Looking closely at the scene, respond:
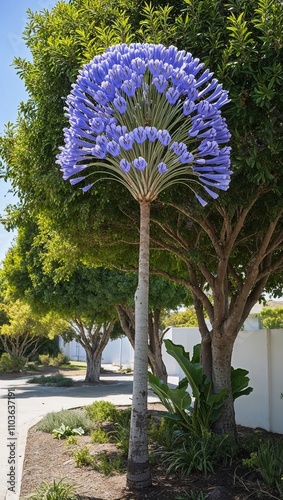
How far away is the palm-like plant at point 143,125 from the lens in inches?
205

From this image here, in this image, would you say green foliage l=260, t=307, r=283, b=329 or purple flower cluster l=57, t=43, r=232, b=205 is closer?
purple flower cluster l=57, t=43, r=232, b=205

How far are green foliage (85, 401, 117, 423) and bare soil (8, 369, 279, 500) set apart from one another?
103 inches

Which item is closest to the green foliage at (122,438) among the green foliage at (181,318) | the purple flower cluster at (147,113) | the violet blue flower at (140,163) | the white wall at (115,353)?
the purple flower cluster at (147,113)

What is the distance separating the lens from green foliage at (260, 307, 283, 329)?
25.5 metres

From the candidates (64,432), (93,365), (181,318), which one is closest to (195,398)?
(64,432)

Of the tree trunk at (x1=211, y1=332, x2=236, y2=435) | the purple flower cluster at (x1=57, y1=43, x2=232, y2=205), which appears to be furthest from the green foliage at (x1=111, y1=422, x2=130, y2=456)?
the purple flower cluster at (x1=57, y1=43, x2=232, y2=205)

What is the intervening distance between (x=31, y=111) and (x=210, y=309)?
4.24 meters

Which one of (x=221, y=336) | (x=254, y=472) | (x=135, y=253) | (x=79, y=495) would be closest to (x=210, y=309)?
(x=221, y=336)

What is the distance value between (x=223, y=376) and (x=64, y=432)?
3036 mm

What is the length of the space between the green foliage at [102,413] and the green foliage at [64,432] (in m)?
1.03

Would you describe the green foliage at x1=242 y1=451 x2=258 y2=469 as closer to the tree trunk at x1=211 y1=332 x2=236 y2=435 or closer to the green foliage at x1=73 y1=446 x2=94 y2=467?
the tree trunk at x1=211 y1=332 x2=236 y2=435

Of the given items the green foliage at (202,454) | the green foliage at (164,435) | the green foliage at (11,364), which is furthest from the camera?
the green foliage at (11,364)

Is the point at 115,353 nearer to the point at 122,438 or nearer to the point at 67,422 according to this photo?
the point at 67,422

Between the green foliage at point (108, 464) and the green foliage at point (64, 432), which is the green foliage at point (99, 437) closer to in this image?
the green foliage at point (64, 432)
